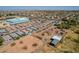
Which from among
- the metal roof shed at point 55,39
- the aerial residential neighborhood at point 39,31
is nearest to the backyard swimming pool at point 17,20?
the aerial residential neighborhood at point 39,31

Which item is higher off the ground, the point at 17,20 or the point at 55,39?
the point at 17,20

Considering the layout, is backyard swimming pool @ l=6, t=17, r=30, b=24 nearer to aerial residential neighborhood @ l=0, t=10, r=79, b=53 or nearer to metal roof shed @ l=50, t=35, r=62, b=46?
aerial residential neighborhood @ l=0, t=10, r=79, b=53

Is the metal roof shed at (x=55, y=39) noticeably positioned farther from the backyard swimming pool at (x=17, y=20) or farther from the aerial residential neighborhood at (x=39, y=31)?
the backyard swimming pool at (x=17, y=20)

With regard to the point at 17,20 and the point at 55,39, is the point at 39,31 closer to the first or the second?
the point at 55,39

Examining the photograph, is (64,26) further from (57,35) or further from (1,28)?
(1,28)

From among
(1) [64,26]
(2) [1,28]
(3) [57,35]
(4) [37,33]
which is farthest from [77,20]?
(2) [1,28]

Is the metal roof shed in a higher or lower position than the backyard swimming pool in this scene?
lower

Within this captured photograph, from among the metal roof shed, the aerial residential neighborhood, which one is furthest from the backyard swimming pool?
the metal roof shed

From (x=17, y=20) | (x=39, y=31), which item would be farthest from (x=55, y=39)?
(x=17, y=20)
